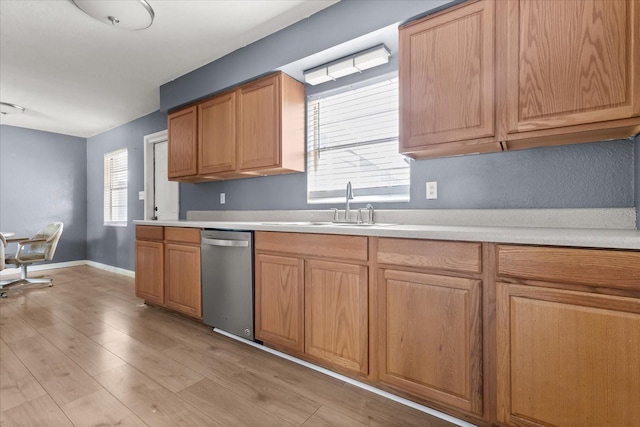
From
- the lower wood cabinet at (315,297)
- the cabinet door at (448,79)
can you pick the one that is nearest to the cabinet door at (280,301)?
the lower wood cabinet at (315,297)

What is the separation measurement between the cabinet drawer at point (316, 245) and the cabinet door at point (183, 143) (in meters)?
1.61

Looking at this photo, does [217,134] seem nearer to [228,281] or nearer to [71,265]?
[228,281]

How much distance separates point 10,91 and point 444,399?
17.8 ft

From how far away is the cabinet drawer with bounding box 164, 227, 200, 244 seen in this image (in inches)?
106

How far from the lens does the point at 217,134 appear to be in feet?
9.99

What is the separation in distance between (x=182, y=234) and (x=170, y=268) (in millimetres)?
394

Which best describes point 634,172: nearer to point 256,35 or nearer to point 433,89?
point 433,89

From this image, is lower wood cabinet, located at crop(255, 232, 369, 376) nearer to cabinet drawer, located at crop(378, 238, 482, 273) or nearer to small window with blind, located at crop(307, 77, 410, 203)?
cabinet drawer, located at crop(378, 238, 482, 273)

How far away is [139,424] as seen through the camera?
1.44 metres

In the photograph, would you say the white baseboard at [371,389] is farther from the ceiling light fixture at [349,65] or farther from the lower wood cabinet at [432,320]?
the ceiling light fixture at [349,65]

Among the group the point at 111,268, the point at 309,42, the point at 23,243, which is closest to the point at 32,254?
the point at 23,243

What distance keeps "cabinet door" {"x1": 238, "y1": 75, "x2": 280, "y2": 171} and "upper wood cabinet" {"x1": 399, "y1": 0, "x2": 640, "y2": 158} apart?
1.14 m

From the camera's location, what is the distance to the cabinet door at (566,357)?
42.5 inches

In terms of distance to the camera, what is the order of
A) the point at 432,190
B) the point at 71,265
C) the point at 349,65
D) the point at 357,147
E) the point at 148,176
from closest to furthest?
the point at 432,190, the point at 349,65, the point at 357,147, the point at 148,176, the point at 71,265
